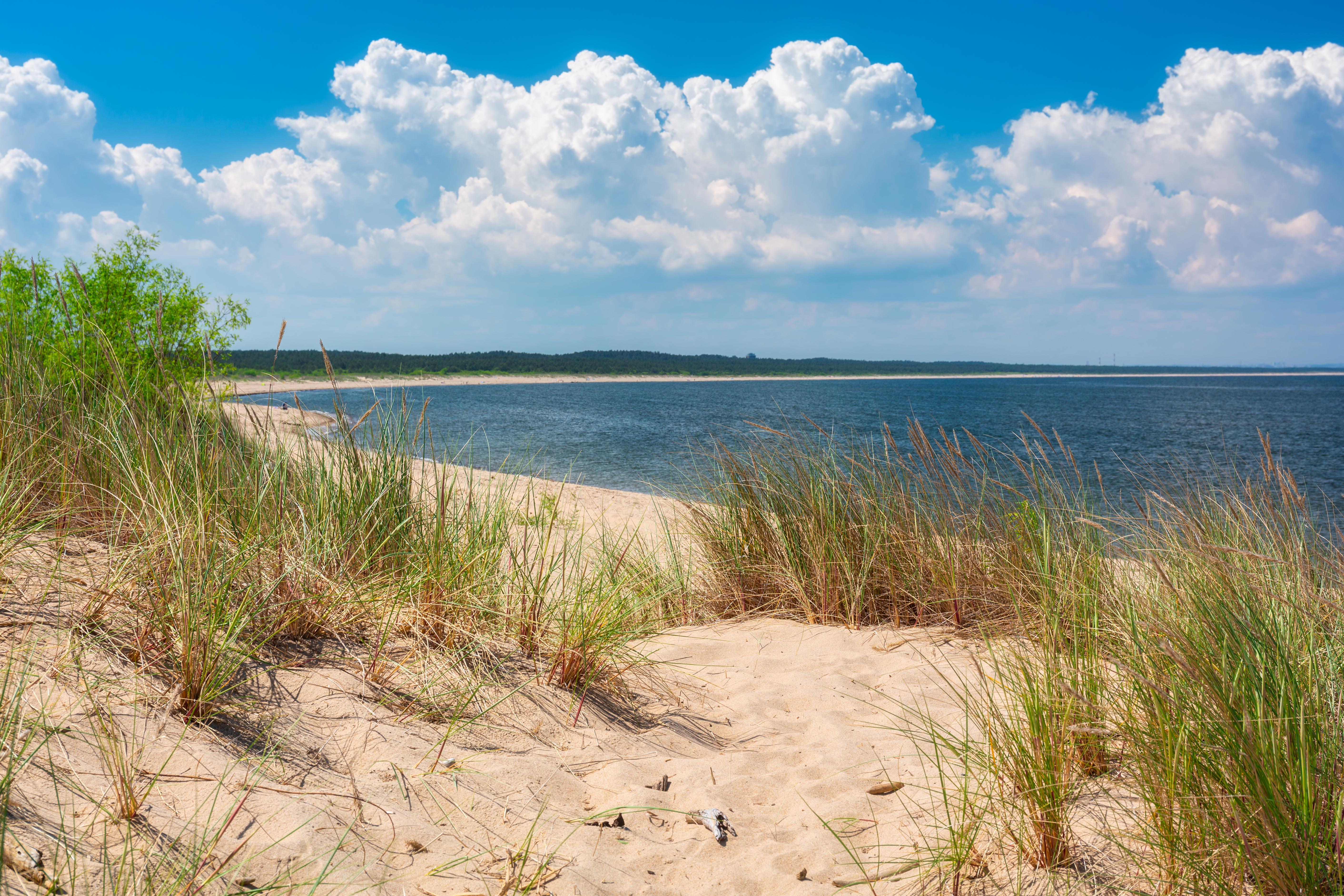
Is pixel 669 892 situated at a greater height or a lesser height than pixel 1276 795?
lesser

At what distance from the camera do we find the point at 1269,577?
2.75 m

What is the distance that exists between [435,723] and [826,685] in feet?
5.94

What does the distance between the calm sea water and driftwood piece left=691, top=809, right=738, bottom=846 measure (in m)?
2.04

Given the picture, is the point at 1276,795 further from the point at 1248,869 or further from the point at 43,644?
the point at 43,644

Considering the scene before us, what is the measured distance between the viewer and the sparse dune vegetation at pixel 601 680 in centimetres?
169

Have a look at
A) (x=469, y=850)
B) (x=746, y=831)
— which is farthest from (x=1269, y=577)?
(x=469, y=850)

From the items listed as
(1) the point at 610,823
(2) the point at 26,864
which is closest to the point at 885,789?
(1) the point at 610,823

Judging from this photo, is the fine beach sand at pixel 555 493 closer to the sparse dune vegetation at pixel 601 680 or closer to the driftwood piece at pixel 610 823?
the sparse dune vegetation at pixel 601 680

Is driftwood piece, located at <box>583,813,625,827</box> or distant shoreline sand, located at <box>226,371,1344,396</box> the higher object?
distant shoreline sand, located at <box>226,371,1344,396</box>

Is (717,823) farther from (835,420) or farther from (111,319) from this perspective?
(111,319)

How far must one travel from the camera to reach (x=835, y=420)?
671cm

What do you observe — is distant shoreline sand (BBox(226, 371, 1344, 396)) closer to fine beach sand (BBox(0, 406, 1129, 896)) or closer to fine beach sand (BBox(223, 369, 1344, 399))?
fine beach sand (BBox(223, 369, 1344, 399))

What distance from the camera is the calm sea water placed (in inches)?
685

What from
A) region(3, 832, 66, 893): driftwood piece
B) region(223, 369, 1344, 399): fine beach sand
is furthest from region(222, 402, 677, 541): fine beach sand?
region(223, 369, 1344, 399): fine beach sand
